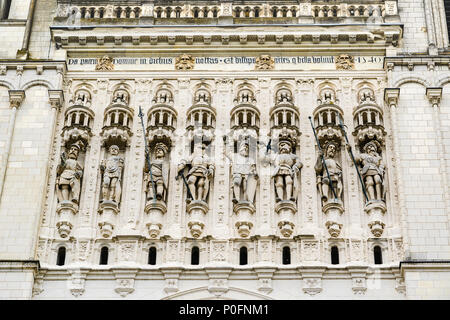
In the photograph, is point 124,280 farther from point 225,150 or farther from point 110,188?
point 225,150

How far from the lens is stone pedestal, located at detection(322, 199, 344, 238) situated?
23.9 metres

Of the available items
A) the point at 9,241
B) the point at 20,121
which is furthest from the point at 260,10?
the point at 9,241

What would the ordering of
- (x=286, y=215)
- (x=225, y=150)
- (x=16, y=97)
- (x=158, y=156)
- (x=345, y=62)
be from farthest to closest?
(x=345, y=62), (x=16, y=97), (x=225, y=150), (x=158, y=156), (x=286, y=215)

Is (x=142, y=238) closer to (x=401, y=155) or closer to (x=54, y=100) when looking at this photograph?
(x=54, y=100)

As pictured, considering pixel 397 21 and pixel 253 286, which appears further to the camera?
pixel 397 21

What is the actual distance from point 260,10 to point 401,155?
6.26 metres

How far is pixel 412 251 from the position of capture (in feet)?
76.3

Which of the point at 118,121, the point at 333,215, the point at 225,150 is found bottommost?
the point at 333,215

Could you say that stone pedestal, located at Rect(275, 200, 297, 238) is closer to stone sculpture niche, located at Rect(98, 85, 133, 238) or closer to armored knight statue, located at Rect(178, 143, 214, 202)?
armored knight statue, located at Rect(178, 143, 214, 202)

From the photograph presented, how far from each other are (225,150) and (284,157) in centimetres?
152

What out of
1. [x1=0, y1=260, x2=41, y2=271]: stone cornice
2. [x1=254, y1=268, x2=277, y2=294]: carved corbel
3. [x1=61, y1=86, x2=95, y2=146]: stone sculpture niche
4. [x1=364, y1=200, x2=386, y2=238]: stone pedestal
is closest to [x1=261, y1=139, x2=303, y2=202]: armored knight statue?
[x1=364, y1=200, x2=386, y2=238]: stone pedestal

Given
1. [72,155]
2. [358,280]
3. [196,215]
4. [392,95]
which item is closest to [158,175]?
[196,215]

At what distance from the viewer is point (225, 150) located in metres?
25.5
